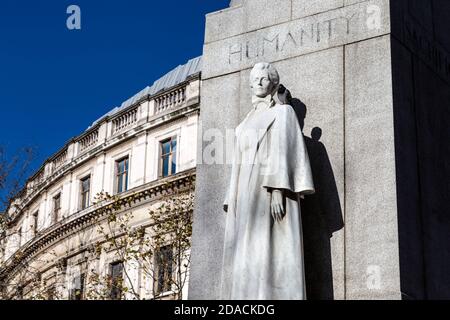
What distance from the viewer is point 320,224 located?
13.3 m

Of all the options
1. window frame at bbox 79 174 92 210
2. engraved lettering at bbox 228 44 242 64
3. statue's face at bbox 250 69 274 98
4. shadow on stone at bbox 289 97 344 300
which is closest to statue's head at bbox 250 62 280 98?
statue's face at bbox 250 69 274 98

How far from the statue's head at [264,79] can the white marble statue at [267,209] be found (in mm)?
261

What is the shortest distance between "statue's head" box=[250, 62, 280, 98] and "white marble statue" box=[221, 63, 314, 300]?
0.26 metres

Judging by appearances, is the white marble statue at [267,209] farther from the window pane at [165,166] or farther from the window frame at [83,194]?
the window frame at [83,194]

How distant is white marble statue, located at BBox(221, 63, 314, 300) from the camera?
40.3 ft

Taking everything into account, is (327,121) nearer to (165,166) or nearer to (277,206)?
(277,206)

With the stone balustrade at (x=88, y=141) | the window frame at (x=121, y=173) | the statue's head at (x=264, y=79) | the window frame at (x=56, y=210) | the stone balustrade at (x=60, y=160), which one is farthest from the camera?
the stone balustrade at (x=60, y=160)

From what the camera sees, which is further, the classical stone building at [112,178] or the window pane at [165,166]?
the window pane at [165,166]

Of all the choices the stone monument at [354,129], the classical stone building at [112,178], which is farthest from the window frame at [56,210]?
the stone monument at [354,129]

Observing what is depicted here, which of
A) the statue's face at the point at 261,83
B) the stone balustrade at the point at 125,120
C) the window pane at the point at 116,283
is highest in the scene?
the stone balustrade at the point at 125,120

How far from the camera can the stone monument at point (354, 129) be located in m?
12.9

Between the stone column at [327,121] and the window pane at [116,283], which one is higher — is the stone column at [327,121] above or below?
below

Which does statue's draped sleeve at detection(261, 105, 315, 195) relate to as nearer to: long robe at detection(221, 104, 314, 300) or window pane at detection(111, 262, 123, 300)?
long robe at detection(221, 104, 314, 300)
